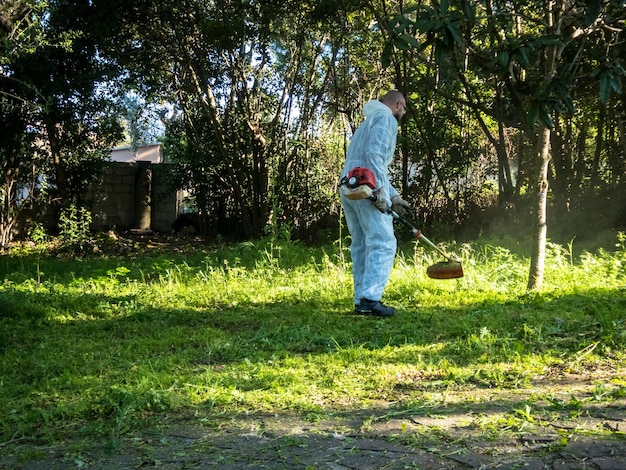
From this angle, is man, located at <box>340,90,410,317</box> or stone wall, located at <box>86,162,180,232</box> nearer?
man, located at <box>340,90,410,317</box>

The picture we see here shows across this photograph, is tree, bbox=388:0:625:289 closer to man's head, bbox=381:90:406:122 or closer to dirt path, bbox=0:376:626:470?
man's head, bbox=381:90:406:122

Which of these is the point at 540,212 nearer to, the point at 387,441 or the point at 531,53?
the point at 531,53

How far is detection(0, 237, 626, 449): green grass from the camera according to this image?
3164 mm

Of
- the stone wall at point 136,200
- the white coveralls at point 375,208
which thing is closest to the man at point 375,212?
the white coveralls at point 375,208

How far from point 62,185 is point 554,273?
927 centimetres

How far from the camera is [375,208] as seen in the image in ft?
17.7

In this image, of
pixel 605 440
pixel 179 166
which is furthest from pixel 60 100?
pixel 605 440

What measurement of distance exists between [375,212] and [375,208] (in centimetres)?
4

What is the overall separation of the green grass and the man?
10.5 inches

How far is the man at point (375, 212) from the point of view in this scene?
5293 mm

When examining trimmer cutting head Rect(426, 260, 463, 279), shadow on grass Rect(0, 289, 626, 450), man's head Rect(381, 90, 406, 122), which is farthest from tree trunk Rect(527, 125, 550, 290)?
man's head Rect(381, 90, 406, 122)

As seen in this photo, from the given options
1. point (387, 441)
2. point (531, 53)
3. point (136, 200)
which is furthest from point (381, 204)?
point (136, 200)

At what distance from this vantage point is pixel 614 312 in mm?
4785

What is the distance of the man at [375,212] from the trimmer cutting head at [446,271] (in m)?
0.46
